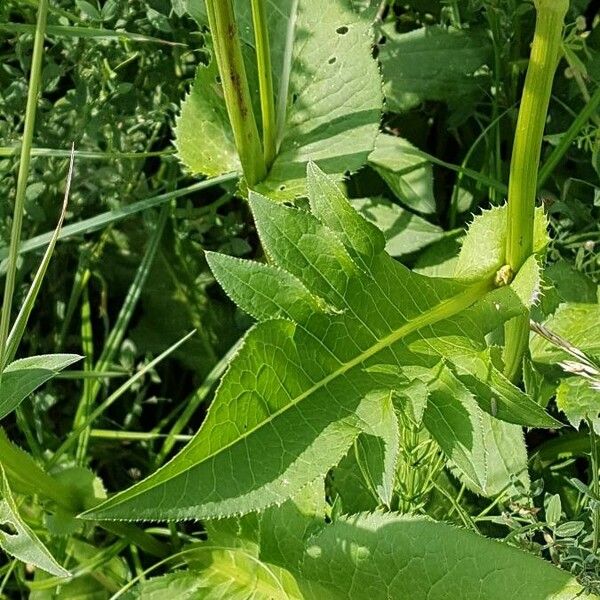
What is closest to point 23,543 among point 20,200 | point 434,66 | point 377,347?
point 20,200

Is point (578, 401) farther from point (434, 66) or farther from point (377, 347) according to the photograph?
point (434, 66)

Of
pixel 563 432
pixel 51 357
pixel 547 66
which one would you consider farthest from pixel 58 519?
pixel 547 66

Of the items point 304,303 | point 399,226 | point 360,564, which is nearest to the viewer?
point 304,303

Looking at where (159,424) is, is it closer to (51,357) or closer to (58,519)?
(58,519)

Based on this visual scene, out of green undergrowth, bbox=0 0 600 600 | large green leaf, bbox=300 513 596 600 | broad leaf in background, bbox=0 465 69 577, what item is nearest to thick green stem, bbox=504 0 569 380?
green undergrowth, bbox=0 0 600 600

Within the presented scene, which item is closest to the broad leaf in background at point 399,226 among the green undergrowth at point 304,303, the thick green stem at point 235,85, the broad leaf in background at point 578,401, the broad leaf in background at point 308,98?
the green undergrowth at point 304,303

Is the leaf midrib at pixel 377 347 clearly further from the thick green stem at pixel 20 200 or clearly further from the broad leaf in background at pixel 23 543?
the thick green stem at pixel 20 200
